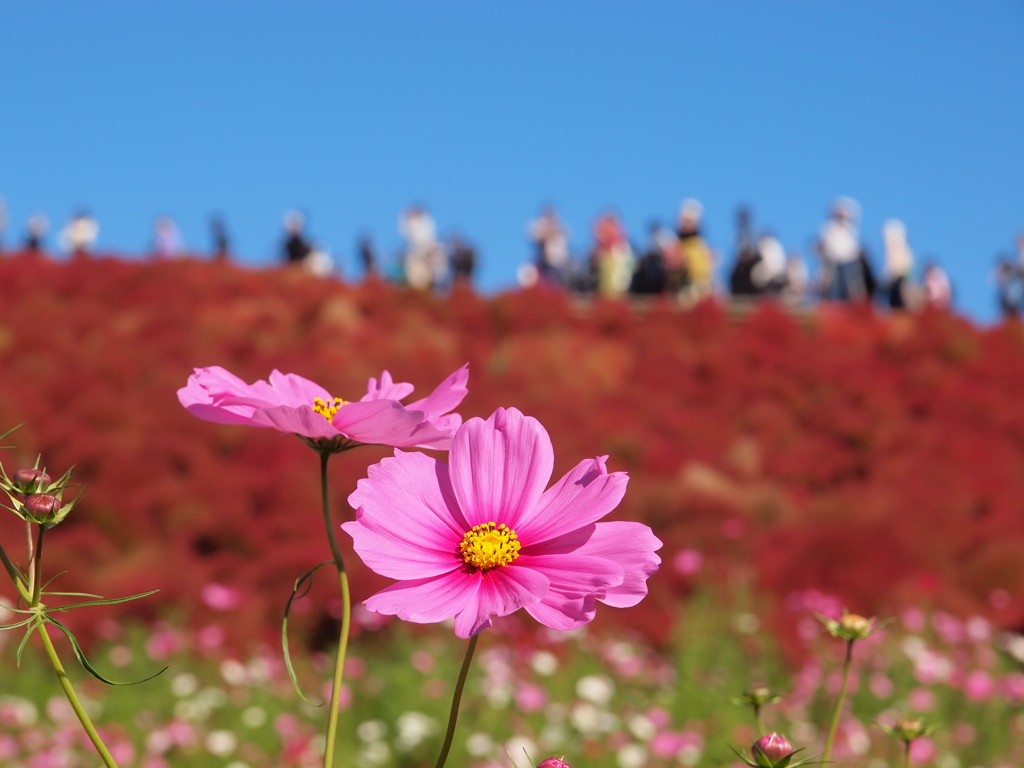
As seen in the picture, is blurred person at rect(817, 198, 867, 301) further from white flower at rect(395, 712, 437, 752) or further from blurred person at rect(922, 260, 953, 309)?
white flower at rect(395, 712, 437, 752)

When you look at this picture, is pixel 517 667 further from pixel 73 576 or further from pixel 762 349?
pixel 762 349

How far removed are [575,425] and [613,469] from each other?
47 cm

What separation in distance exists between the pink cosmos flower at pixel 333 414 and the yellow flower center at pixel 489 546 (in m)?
0.06

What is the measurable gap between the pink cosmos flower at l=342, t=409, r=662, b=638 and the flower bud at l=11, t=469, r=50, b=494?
0.51ft

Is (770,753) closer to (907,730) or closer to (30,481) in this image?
(907,730)

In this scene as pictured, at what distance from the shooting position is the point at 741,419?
261 inches

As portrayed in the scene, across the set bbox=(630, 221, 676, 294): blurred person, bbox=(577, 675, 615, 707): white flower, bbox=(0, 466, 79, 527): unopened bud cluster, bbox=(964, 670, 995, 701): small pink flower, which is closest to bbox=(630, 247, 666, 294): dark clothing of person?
bbox=(630, 221, 676, 294): blurred person

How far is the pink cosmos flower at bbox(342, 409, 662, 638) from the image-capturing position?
545 millimetres

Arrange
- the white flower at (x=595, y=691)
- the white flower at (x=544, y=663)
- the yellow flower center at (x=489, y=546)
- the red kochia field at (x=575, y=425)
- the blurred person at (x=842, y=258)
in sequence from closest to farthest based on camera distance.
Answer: the yellow flower center at (x=489, y=546)
the white flower at (x=595, y=691)
the white flower at (x=544, y=663)
the red kochia field at (x=575, y=425)
the blurred person at (x=842, y=258)

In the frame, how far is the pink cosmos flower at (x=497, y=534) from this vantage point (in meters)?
0.54

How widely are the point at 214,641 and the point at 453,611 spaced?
3.91 m

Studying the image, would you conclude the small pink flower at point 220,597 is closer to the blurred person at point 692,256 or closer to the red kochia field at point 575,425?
the red kochia field at point 575,425

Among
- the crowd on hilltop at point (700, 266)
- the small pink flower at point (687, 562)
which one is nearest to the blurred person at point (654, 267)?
the crowd on hilltop at point (700, 266)

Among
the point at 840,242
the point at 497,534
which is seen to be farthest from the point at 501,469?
the point at 840,242
